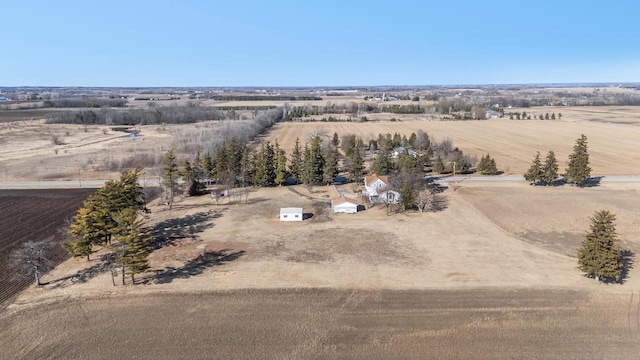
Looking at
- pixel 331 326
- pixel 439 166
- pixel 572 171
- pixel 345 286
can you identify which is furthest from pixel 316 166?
pixel 331 326

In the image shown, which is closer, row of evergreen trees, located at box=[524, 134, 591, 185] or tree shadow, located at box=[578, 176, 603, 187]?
row of evergreen trees, located at box=[524, 134, 591, 185]

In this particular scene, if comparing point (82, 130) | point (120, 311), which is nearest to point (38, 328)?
point (120, 311)

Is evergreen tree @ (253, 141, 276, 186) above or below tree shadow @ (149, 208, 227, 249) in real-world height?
above

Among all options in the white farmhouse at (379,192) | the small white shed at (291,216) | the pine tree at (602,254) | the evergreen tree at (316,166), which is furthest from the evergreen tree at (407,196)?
the pine tree at (602,254)

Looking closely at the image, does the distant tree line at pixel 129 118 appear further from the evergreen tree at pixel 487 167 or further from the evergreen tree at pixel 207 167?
the evergreen tree at pixel 487 167

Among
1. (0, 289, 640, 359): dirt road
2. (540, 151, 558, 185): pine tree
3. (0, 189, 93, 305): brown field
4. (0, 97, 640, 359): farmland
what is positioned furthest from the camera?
(540, 151, 558, 185): pine tree

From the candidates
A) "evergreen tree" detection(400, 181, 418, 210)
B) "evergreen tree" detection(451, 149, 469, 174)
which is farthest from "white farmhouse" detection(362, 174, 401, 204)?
"evergreen tree" detection(451, 149, 469, 174)

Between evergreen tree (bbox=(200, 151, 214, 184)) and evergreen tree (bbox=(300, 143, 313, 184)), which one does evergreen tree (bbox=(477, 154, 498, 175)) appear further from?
evergreen tree (bbox=(200, 151, 214, 184))
